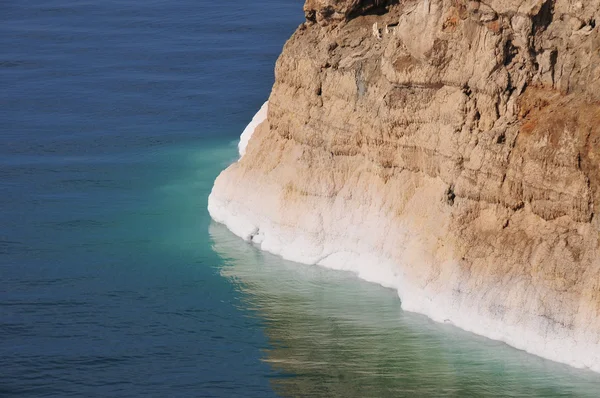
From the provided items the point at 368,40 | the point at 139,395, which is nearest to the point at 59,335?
the point at 139,395

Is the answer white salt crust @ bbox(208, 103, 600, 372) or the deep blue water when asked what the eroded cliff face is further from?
the deep blue water

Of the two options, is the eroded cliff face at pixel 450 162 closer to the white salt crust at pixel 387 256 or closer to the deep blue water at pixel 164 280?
the white salt crust at pixel 387 256

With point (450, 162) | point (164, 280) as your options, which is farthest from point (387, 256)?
point (164, 280)

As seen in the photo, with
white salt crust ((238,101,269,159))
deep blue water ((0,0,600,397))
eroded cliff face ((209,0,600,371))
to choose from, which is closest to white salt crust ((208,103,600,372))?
eroded cliff face ((209,0,600,371))

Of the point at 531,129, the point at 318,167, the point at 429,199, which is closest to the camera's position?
the point at 531,129

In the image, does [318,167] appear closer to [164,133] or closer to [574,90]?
[574,90]

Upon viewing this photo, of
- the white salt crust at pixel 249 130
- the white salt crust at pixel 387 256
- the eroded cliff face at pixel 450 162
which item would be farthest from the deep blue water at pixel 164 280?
the eroded cliff face at pixel 450 162

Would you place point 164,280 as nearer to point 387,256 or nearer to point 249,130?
point 387,256
